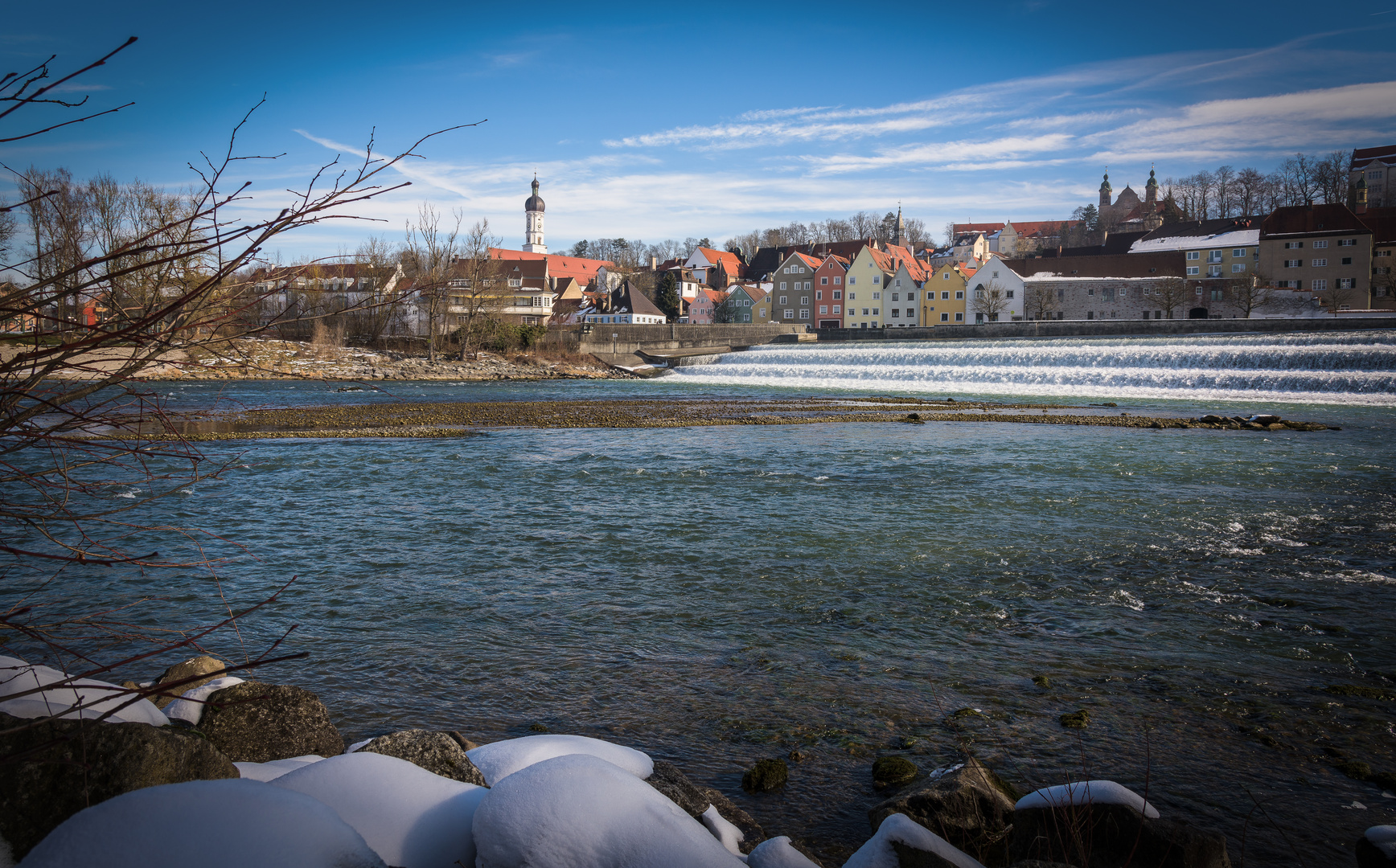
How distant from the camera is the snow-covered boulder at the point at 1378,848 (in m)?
2.94

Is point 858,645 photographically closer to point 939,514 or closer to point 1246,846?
point 1246,846

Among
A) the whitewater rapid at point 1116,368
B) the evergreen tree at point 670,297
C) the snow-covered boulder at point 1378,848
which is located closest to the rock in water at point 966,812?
the snow-covered boulder at point 1378,848

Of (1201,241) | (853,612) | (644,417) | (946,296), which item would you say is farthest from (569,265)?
(853,612)

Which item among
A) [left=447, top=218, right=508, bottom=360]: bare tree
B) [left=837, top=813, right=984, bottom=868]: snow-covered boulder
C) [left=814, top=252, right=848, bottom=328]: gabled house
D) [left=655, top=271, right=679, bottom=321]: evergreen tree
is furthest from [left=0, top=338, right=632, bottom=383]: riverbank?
[left=814, top=252, right=848, bottom=328]: gabled house

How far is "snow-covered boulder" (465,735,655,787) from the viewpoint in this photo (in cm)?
348

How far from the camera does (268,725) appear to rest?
3637 millimetres

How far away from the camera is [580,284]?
127 meters

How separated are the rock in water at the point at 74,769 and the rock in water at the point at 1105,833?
2.79m

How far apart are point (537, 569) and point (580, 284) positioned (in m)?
123

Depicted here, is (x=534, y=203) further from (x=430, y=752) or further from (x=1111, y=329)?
(x=430, y=752)

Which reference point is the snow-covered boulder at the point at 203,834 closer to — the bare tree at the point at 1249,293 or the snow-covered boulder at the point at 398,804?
the snow-covered boulder at the point at 398,804

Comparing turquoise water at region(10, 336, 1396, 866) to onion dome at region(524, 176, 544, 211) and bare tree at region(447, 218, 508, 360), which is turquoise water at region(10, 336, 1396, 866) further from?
onion dome at region(524, 176, 544, 211)

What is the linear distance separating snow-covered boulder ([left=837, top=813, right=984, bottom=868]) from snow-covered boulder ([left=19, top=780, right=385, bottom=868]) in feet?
5.18

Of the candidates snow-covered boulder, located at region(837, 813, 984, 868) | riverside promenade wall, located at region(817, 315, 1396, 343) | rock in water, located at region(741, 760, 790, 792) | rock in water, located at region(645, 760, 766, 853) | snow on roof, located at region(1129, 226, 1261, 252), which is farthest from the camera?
snow on roof, located at region(1129, 226, 1261, 252)
